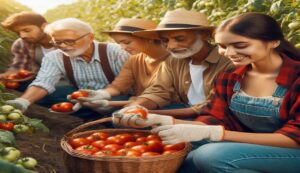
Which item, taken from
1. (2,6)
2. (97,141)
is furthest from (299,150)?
(2,6)

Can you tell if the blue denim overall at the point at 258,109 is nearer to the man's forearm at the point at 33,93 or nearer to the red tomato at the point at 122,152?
the red tomato at the point at 122,152

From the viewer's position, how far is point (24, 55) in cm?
489

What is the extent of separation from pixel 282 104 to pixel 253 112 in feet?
0.58

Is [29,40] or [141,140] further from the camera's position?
[29,40]

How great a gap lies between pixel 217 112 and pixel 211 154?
45 cm

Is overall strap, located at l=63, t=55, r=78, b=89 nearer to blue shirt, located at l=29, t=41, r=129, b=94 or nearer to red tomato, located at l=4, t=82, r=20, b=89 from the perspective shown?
blue shirt, located at l=29, t=41, r=129, b=94

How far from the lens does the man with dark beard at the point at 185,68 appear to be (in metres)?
3.31

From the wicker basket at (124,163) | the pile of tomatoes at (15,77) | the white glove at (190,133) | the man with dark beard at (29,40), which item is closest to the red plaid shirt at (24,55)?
the man with dark beard at (29,40)

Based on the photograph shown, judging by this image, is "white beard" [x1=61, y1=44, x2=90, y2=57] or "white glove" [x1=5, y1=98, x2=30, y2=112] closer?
"white glove" [x1=5, y1=98, x2=30, y2=112]

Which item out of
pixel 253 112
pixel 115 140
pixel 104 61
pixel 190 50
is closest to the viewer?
pixel 253 112

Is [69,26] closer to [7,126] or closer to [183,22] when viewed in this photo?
[183,22]

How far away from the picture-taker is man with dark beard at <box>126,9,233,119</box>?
10.9 feet

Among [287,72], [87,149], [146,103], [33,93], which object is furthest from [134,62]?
[287,72]

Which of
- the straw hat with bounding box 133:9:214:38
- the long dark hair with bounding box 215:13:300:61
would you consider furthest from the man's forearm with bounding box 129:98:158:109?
the long dark hair with bounding box 215:13:300:61
